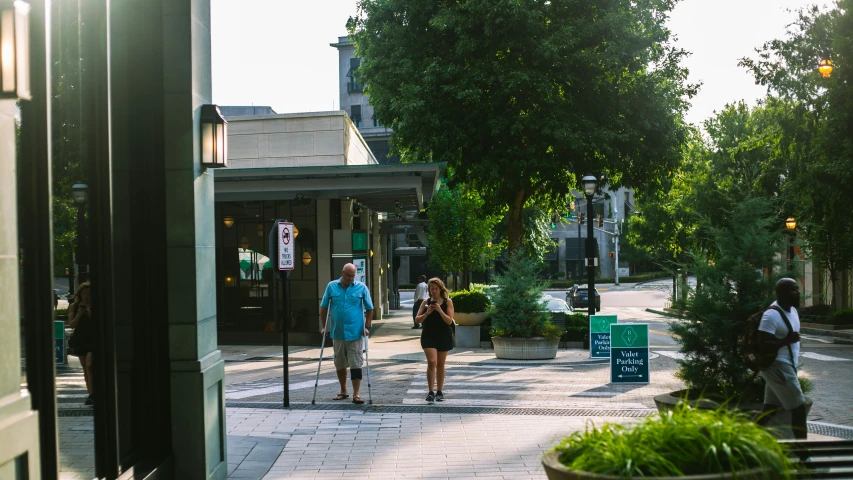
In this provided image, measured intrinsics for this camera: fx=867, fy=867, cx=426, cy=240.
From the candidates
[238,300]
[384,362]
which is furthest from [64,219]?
[238,300]

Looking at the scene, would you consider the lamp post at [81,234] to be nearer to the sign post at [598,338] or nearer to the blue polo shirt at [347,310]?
the blue polo shirt at [347,310]

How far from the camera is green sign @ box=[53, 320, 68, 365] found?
4.56 meters

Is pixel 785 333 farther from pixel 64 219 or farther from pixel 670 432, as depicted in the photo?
pixel 64 219

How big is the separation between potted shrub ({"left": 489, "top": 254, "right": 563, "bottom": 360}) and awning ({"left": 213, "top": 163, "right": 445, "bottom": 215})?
3656mm

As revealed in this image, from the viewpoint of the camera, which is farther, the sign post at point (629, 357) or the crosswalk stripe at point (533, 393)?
the sign post at point (629, 357)

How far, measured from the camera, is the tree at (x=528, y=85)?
25.1 metres

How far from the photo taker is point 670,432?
3.99 meters

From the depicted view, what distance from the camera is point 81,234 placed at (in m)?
5.11

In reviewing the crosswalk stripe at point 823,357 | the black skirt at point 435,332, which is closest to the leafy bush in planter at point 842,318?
the crosswalk stripe at point 823,357

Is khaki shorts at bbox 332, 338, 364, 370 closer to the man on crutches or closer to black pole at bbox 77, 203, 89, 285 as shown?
the man on crutches

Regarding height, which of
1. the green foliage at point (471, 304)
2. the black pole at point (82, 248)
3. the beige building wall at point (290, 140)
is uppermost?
the beige building wall at point (290, 140)

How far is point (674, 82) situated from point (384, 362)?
1463 cm

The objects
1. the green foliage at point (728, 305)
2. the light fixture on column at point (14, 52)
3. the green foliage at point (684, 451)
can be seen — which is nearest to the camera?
the light fixture on column at point (14, 52)

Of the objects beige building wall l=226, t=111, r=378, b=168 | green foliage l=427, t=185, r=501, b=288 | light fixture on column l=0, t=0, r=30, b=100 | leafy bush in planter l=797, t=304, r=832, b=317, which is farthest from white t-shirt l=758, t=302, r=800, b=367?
green foliage l=427, t=185, r=501, b=288
